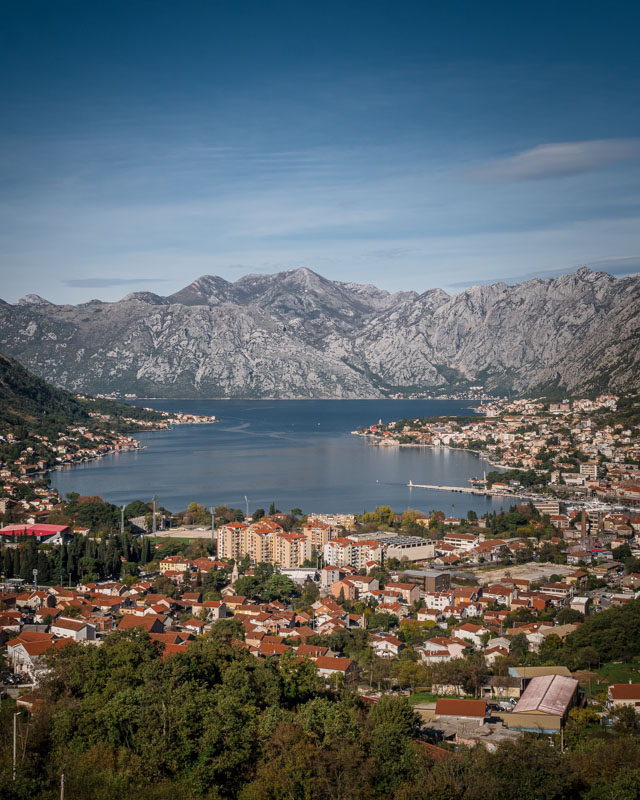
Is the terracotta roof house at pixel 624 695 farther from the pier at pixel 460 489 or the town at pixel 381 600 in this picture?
the pier at pixel 460 489

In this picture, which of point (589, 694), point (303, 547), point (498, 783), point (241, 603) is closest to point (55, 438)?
point (303, 547)

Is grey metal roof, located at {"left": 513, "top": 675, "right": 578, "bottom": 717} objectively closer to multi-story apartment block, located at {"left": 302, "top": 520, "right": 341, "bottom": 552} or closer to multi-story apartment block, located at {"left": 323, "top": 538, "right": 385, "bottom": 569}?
multi-story apartment block, located at {"left": 323, "top": 538, "right": 385, "bottom": 569}

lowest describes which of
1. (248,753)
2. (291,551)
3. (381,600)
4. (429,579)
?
(381,600)

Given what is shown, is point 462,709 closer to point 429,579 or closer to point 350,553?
point 429,579

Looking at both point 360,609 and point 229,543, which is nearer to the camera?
point 360,609

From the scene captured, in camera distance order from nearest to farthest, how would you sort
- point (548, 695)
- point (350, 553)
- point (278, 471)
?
point (548, 695)
point (350, 553)
point (278, 471)

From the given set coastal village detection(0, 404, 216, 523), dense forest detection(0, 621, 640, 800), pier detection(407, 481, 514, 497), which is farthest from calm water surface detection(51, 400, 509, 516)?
dense forest detection(0, 621, 640, 800)

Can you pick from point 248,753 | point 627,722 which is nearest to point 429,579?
point 627,722
